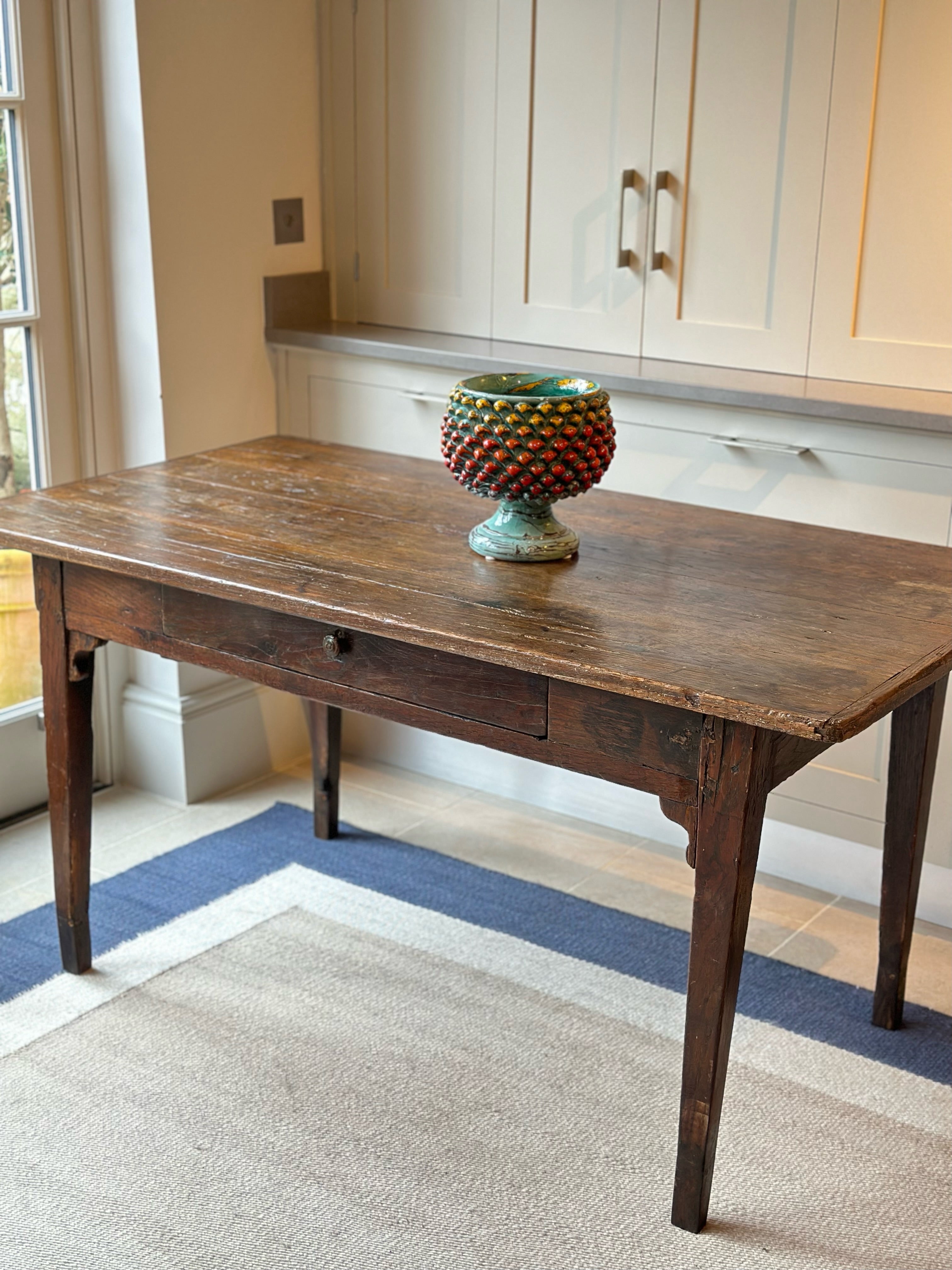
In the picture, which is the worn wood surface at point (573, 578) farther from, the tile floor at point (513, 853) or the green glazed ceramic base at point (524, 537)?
the tile floor at point (513, 853)

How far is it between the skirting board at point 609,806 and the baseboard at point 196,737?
265 millimetres

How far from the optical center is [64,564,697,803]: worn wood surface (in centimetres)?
166

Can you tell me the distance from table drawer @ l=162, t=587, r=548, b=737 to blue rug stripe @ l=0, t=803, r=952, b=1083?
2.69 ft

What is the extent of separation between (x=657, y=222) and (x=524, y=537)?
3.62ft

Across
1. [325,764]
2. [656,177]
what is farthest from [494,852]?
[656,177]

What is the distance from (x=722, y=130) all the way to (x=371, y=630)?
1463 mm

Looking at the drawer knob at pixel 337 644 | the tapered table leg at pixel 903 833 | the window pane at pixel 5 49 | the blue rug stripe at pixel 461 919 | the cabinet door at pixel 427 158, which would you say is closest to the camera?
the drawer knob at pixel 337 644

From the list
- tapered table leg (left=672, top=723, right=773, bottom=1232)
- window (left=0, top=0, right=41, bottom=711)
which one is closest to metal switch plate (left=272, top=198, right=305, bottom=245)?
window (left=0, top=0, right=41, bottom=711)

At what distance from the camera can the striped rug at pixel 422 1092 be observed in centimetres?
182

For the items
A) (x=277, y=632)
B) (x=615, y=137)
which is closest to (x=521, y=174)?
(x=615, y=137)

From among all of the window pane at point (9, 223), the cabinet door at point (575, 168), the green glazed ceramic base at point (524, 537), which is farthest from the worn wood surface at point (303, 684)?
the cabinet door at point (575, 168)

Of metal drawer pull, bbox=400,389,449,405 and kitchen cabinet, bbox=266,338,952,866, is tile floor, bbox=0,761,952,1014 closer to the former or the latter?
kitchen cabinet, bbox=266,338,952,866

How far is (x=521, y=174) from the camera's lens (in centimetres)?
291

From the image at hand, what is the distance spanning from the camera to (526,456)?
1.85 m
